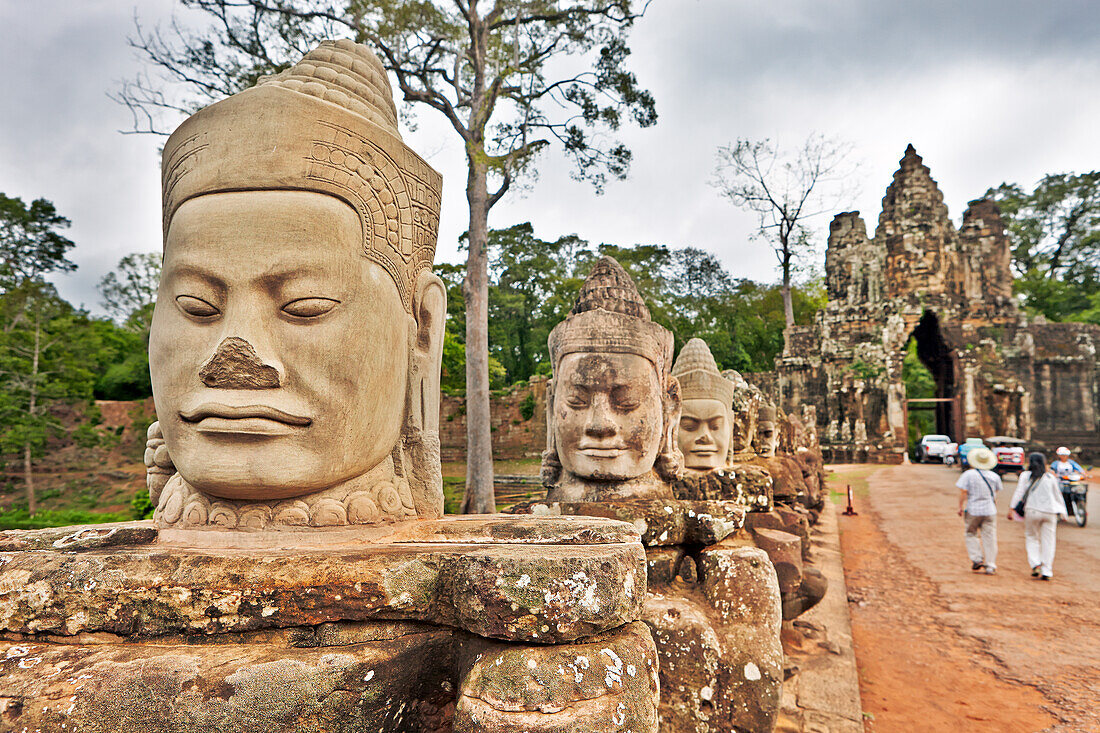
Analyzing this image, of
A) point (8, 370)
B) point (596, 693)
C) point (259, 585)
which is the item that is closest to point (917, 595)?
point (596, 693)

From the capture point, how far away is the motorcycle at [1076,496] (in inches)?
376

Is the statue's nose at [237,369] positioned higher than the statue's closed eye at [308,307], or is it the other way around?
the statue's closed eye at [308,307]

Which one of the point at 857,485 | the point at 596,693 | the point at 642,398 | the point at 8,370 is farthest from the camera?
the point at 857,485

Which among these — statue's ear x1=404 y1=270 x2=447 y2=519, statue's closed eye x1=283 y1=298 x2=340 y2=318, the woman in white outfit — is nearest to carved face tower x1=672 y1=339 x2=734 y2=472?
statue's ear x1=404 y1=270 x2=447 y2=519

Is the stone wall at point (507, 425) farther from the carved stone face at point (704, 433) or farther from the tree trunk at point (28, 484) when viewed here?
the carved stone face at point (704, 433)

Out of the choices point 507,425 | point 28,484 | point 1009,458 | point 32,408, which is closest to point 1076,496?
point 1009,458

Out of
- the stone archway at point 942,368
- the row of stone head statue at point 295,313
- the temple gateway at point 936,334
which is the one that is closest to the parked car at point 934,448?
the stone archway at point 942,368

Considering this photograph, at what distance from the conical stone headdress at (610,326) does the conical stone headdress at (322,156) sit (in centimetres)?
122

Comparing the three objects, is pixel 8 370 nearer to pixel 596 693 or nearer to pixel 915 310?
pixel 596 693

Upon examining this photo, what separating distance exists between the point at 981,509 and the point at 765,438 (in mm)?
2734

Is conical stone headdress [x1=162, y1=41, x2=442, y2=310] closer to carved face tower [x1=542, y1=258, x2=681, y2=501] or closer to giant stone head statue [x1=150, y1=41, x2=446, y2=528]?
giant stone head statue [x1=150, y1=41, x2=446, y2=528]

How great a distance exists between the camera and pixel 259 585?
4.63 feet

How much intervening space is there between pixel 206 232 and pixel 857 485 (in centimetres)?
1621

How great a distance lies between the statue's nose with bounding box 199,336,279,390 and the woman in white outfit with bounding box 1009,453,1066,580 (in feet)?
26.8
